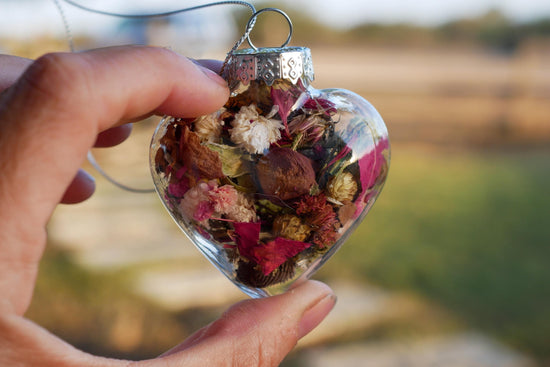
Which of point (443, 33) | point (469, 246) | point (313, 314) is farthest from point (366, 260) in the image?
point (443, 33)

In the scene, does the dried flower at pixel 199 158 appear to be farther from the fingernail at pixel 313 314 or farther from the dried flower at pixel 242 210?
the fingernail at pixel 313 314

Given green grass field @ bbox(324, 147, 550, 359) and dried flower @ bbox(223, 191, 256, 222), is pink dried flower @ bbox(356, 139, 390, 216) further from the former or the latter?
green grass field @ bbox(324, 147, 550, 359)

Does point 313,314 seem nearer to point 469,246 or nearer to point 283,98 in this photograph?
point 283,98

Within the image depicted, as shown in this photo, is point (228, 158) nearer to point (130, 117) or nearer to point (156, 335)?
point (130, 117)

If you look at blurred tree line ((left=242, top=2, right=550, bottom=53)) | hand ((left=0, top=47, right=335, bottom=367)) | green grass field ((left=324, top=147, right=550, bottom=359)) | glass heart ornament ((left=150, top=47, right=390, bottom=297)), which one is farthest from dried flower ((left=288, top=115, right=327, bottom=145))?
blurred tree line ((left=242, top=2, right=550, bottom=53))

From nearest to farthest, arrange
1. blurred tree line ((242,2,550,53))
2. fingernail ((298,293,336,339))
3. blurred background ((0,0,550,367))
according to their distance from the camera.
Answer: fingernail ((298,293,336,339)), blurred background ((0,0,550,367)), blurred tree line ((242,2,550,53))

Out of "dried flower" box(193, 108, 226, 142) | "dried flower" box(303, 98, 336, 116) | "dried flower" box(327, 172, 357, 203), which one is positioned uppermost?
"dried flower" box(303, 98, 336, 116)
